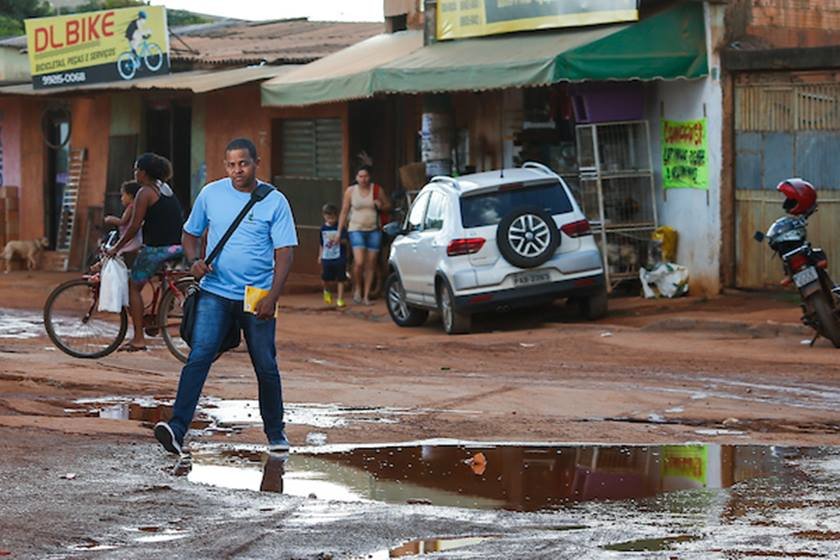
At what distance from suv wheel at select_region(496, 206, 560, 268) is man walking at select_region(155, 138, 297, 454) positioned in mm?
7928

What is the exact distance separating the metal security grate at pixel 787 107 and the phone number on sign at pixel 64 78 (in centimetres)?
1245

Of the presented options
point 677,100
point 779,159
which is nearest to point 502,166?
point 677,100

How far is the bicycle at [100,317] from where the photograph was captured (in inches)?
597

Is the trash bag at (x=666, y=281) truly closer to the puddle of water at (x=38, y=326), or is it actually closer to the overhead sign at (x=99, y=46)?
the puddle of water at (x=38, y=326)

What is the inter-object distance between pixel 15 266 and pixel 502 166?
12.0m

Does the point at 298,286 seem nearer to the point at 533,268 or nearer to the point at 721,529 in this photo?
the point at 533,268

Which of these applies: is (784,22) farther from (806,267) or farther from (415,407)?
(415,407)

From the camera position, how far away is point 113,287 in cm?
1500

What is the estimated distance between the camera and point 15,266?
31.4 meters


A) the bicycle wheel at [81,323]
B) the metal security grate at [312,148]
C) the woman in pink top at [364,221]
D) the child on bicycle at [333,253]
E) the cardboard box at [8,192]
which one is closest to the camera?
the bicycle wheel at [81,323]

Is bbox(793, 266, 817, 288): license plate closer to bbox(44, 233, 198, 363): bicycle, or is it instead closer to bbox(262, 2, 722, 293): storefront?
bbox(262, 2, 722, 293): storefront

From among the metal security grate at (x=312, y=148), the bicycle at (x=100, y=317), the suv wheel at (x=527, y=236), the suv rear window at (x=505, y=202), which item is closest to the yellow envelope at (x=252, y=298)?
the bicycle at (x=100, y=317)

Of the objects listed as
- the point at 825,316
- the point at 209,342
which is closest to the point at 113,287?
the point at 209,342

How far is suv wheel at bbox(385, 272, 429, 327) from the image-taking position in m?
19.7
